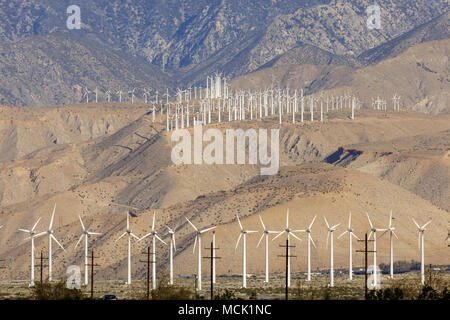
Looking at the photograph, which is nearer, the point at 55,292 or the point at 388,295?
the point at 388,295

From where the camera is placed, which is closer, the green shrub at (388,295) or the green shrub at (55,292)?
the green shrub at (388,295)

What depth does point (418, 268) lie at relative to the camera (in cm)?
16975

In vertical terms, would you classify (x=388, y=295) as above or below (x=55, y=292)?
below

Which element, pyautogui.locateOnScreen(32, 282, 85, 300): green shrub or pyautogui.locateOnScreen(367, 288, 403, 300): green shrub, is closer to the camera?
pyautogui.locateOnScreen(367, 288, 403, 300): green shrub
